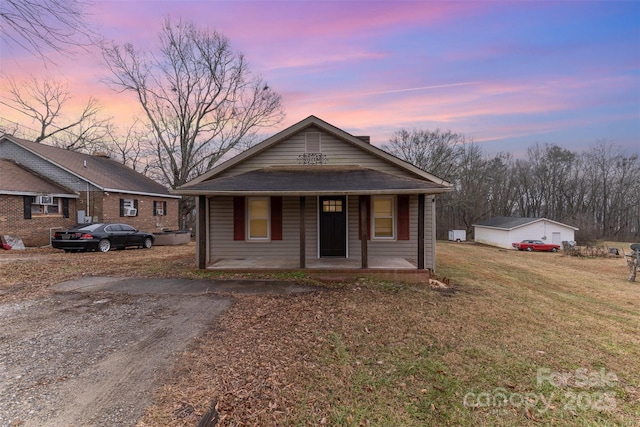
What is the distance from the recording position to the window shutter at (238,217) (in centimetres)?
948

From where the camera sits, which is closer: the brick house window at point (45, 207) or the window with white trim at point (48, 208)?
the brick house window at point (45, 207)

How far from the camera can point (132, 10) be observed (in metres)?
6.57

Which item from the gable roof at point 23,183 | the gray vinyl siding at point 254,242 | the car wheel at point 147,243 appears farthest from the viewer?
the car wheel at point 147,243

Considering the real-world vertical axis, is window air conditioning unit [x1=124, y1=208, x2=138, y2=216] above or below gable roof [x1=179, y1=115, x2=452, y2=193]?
below

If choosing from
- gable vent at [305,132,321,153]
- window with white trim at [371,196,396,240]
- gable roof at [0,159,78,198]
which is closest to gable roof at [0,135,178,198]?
gable roof at [0,159,78,198]

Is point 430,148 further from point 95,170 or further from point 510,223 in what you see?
point 95,170

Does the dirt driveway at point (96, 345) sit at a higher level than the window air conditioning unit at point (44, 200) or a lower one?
lower

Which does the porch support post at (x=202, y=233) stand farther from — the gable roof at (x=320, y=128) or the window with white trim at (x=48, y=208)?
the window with white trim at (x=48, y=208)

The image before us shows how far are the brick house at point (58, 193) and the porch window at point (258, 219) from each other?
12.5 meters

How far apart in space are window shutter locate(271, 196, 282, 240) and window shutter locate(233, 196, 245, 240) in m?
0.98

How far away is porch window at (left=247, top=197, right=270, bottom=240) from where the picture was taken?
31.6 feet

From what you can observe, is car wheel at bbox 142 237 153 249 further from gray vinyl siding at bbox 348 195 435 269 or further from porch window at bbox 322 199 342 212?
gray vinyl siding at bbox 348 195 435 269

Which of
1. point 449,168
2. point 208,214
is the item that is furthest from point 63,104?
point 449,168

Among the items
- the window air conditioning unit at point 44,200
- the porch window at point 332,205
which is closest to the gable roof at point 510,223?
the porch window at point 332,205
